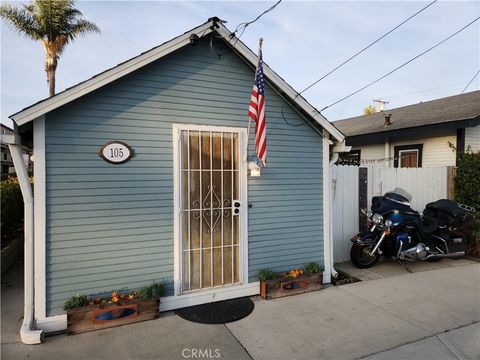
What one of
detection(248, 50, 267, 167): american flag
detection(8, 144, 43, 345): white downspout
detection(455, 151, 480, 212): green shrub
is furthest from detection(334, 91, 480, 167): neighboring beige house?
detection(8, 144, 43, 345): white downspout

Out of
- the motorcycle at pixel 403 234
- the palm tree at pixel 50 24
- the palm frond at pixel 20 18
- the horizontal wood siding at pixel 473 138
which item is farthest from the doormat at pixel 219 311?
the palm frond at pixel 20 18

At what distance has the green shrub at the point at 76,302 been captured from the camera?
11.1 ft

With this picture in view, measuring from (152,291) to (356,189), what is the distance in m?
4.25

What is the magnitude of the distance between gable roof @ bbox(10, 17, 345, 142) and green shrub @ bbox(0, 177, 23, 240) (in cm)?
383

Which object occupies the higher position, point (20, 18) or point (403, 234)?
point (20, 18)

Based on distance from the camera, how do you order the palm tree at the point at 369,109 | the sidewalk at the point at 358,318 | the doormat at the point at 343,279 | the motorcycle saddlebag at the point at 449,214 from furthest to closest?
1. the palm tree at the point at 369,109
2. the motorcycle saddlebag at the point at 449,214
3. the doormat at the point at 343,279
4. the sidewalk at the point at 358,318

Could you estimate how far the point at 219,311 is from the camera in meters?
3.88

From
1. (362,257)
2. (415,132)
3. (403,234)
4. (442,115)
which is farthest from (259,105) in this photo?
(442,115)

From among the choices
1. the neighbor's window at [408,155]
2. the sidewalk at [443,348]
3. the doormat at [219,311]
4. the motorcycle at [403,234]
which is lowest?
the sidewalk at [443,348]

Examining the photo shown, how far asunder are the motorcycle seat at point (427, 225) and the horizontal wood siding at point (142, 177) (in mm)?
2489

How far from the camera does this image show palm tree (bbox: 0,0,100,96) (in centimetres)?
1334

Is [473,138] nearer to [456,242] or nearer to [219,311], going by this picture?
[456,242]

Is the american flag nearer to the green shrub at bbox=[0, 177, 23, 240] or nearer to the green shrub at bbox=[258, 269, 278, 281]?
the green shrub at bbox=[258, 269, 278, 281]

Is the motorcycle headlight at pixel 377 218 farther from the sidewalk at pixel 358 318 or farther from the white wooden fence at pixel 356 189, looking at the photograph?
the sidewalk at pixel 358 318
